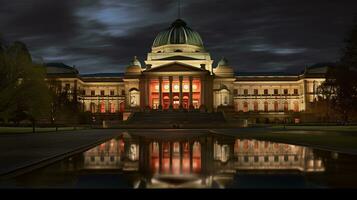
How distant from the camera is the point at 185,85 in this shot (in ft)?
435

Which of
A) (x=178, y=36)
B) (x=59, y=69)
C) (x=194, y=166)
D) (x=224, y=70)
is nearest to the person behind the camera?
(x=194, y=166)

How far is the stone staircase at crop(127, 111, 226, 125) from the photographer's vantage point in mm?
96188

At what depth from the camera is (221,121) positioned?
316ft

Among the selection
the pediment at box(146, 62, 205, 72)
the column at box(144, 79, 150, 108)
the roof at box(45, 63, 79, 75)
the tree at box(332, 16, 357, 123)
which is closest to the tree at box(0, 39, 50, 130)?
the tree at box(332, 16, 357, 123)

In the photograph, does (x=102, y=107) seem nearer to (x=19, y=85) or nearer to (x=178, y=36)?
(x=178, y=36)

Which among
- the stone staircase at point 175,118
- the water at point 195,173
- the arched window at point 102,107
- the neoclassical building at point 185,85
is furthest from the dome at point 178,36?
the water at point 195,173

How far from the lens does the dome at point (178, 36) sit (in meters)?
143

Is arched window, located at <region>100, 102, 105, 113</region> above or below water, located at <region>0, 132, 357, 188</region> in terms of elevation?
above

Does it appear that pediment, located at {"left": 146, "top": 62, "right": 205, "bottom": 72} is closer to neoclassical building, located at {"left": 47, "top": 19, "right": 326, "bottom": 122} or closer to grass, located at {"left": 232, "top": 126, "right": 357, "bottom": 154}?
neoclassical building, located at {"left": 47, "top": 19, "right": 326, "bottom": 122}

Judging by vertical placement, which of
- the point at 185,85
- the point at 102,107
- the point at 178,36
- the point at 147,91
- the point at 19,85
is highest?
the point at 178,36

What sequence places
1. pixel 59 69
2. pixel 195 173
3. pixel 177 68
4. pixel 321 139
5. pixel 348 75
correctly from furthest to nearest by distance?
pixel 59 69 < pixel 177 68 < pixel 348 75 < pixel 321 139 < pixel 195 173

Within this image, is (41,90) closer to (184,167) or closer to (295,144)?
(295,144)

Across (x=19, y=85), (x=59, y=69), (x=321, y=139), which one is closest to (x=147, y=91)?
(x=59, y=69)

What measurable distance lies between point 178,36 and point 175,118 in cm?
4851
